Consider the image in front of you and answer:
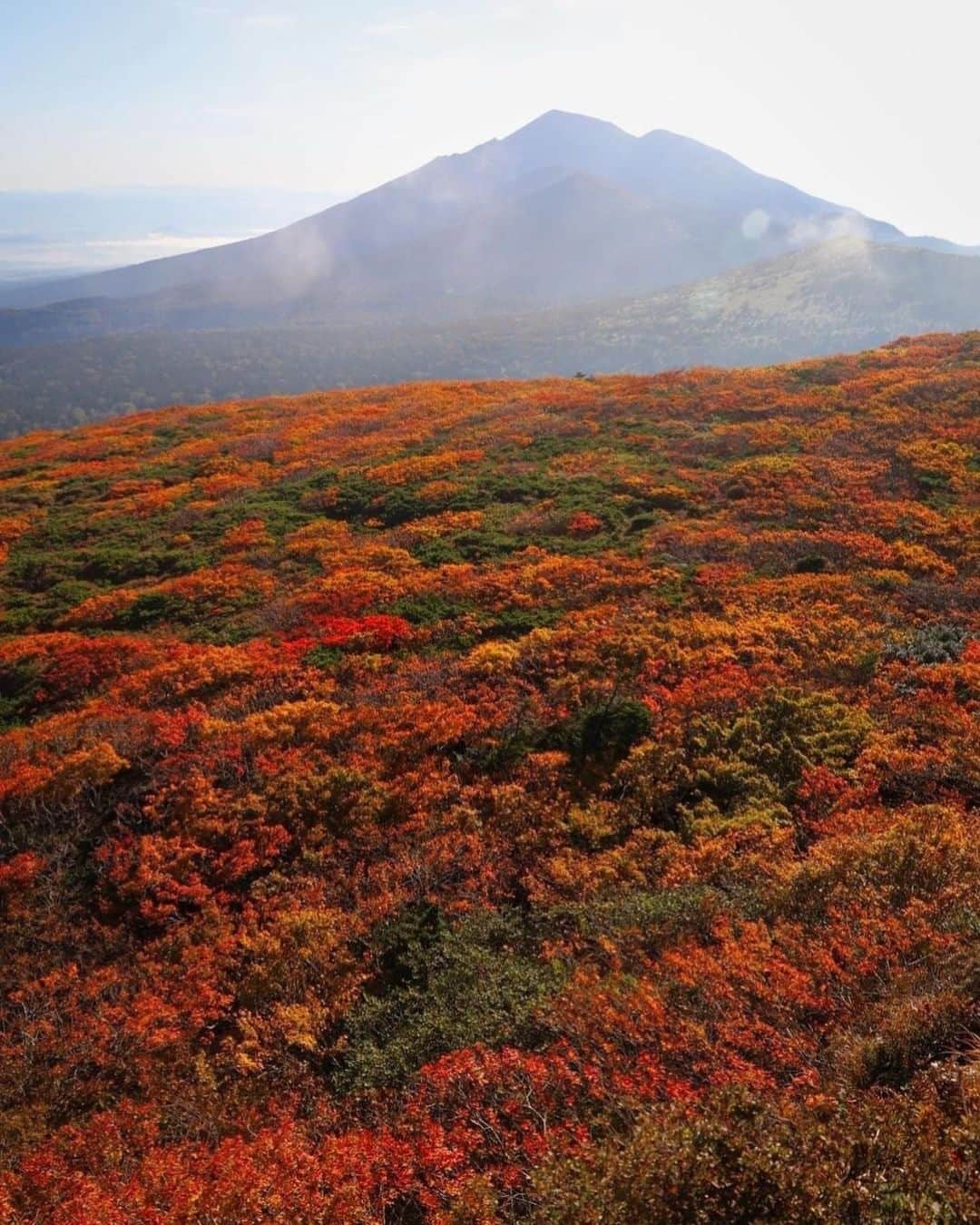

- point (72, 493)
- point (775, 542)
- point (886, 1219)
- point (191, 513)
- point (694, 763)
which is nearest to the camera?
point (886, 1219)

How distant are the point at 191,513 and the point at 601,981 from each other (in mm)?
30234

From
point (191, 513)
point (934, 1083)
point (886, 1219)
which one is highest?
point (191, 513)

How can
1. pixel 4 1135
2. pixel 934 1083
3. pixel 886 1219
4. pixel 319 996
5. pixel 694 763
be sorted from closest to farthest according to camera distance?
pixel 886 1219 → pixel 934 1083 → pixel 4 1135 → pixel 319 996 → pixel 694 763

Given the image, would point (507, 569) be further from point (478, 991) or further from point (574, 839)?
point (478, 991)

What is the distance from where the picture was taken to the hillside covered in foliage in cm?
823

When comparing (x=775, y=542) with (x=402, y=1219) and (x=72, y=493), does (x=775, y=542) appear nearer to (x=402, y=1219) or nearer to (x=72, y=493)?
(x=402, y=1219)

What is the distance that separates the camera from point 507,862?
45.9 ft

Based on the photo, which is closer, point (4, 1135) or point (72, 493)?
point (4, 1135)

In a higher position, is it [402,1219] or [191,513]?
[191,513]

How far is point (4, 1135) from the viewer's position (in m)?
9.57

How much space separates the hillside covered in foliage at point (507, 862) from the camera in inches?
324

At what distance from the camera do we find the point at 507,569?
25516 mm

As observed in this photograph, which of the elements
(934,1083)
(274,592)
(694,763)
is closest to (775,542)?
(694,763)

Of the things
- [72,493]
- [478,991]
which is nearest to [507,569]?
[478,991]
